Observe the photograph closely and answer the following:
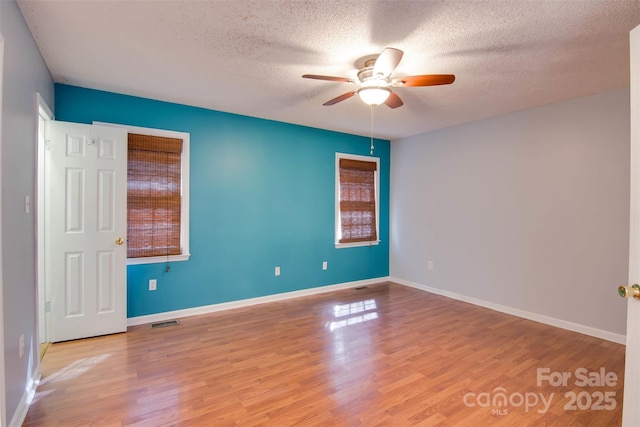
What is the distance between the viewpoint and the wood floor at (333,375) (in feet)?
6.71

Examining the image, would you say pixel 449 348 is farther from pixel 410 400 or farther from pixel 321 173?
pixel 321 173

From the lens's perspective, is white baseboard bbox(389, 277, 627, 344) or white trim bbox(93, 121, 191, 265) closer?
white baseboard bbox(389, 277, 627, 344)

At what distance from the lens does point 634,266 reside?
133 centimetres

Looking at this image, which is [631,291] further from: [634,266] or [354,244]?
[354,244]

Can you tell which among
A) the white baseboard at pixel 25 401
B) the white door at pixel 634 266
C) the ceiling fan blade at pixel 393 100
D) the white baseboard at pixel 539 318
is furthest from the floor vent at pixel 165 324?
the white door at pixel 634 266

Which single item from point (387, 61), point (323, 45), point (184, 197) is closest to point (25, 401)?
point (184, 197)

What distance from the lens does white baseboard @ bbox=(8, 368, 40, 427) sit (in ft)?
6.11

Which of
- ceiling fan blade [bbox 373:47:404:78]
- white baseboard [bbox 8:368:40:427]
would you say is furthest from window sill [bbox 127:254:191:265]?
ceiling fan blade [bbox 373:47:404:78]

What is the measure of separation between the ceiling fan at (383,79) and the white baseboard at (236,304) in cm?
297

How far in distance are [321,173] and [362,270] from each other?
177 centimetres

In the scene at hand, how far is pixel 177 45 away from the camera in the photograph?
2383 mm

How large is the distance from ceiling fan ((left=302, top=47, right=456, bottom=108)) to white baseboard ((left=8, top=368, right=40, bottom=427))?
108 inches

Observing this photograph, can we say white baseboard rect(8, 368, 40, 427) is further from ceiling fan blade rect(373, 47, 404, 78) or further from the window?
the window

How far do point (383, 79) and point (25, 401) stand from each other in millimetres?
3252
